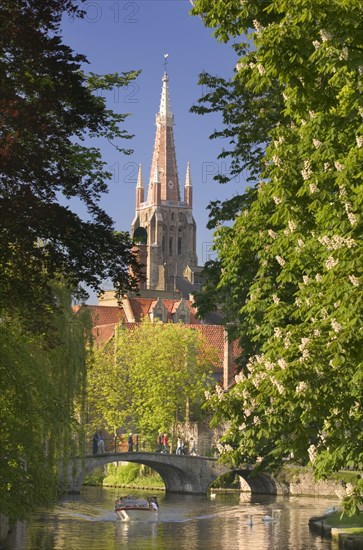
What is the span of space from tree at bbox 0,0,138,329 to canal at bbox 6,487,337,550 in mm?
17301

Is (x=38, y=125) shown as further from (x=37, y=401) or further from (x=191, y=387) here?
(x=191, y=387)

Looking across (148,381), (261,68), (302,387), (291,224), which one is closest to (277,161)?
(291,224)

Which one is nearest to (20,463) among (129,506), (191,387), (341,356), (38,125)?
(38,125)

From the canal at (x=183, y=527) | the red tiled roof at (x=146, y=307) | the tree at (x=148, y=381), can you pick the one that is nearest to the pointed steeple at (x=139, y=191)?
the red tiled roof at (x=146, y=307)

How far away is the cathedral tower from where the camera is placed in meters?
171

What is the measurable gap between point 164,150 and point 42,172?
15135cm

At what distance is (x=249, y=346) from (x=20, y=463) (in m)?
9.40

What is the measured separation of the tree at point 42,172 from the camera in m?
19.0

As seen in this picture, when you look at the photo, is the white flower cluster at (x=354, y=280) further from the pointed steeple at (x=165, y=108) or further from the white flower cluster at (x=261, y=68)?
the pointed steeple at (x=165, y=108)

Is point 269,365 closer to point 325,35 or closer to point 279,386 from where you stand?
point 279,386

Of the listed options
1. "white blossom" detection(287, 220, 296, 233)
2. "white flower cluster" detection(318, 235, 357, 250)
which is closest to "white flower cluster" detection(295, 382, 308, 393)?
"white flower cluster" detection(318, 235, 357, 250)

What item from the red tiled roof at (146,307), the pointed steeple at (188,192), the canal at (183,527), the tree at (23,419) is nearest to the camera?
the tree at (23,419)

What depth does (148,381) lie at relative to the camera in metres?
74.6

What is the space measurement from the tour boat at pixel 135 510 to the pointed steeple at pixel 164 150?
12189cm
